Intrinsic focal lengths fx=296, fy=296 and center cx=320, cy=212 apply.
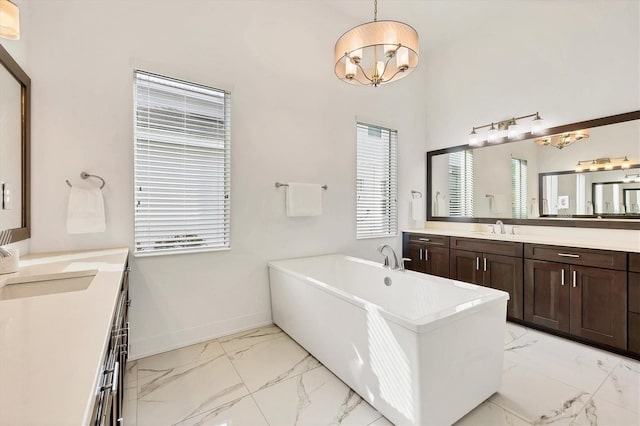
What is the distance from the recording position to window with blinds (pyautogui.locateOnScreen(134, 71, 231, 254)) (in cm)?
235

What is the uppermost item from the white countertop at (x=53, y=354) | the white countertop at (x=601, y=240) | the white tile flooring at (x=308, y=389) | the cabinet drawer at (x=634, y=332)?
the white countertop at (x=601, y=240)

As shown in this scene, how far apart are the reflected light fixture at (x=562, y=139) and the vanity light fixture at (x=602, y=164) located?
0.23 metres

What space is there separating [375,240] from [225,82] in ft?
7.95

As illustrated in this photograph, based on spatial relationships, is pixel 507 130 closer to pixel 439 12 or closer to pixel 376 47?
pixel 439 12

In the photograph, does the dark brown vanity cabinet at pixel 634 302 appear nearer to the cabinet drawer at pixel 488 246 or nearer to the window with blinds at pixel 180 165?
the cabinet drawer at pixel 488 246

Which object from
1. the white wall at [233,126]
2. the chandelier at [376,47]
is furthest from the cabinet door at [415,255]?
the chandelier at [376,47]

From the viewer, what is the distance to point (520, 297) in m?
2.89

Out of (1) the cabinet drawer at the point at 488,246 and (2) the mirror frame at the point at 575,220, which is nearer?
(2) the mirror frame at the point at 575,220

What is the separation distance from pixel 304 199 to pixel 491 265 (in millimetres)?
2073

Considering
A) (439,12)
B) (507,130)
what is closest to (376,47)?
(439,12)

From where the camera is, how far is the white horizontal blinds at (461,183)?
3799mm

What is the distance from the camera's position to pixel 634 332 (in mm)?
2252

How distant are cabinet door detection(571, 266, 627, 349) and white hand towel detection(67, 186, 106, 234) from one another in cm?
380

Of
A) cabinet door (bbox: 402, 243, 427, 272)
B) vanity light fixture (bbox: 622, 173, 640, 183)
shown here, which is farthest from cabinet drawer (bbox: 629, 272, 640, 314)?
cabinet door (bbox: 402, 243, 427, 272)
